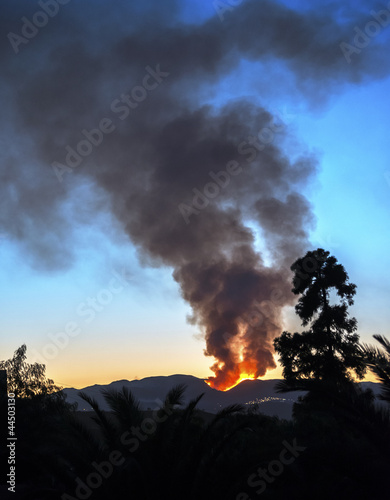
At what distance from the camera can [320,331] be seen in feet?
96.8

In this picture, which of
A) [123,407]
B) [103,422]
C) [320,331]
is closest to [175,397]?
[123,407]

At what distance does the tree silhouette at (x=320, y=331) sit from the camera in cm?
2862

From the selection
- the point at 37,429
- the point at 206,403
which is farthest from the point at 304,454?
the point at 206,403

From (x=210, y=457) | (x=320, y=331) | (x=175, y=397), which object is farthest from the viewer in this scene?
(x=320, y=331)

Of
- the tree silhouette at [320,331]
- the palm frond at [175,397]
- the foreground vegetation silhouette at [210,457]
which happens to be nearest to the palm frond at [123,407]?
the foreground vegetation silhouette at [210,457]

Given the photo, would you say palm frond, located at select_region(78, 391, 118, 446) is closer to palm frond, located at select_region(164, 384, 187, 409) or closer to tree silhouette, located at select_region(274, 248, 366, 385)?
palm frond, located at select_region(164, 384, 187, 409)

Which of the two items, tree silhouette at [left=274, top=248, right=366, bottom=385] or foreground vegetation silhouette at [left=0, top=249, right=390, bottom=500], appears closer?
foreground vegetation silhouette at [left=0, top=249, right=390, bottom=500]

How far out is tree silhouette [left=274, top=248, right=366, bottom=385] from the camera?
93.9ft

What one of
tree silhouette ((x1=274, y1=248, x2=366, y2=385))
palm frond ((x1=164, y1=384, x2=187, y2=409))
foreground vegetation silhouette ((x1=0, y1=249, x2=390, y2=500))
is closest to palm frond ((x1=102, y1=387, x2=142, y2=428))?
foreground vegetation silhouette ((x1=0, y1=249, x2=390, y2=500))

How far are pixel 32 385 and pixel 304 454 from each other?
109 feet

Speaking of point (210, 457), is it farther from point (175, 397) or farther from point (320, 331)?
point (320, 331)

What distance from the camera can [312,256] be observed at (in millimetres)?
31453

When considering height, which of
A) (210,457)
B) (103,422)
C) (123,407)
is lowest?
(210,457)

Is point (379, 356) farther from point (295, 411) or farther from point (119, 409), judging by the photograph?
point (295, 411)
